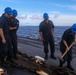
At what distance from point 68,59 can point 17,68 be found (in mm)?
2110

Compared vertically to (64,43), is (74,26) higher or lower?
higher

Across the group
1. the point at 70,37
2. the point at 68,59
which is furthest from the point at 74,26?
the point at 68,59

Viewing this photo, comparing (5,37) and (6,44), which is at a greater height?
(5,37)

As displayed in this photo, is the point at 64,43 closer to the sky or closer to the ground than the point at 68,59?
closer to the sky

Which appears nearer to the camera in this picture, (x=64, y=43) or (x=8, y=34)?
(x=64, y=43)

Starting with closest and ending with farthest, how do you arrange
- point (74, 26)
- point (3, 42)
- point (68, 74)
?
point (68, 74) → point (74, 26) → point (3, 42)

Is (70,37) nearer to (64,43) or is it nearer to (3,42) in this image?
(64,43)

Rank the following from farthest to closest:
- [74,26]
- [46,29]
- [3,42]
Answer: [46,29]
[3,42]
[74,26]

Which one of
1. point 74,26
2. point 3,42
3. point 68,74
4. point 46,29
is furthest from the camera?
point 46,29

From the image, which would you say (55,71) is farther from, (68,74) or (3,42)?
(3,42)

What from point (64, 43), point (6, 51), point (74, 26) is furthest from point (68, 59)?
point (6, 51)

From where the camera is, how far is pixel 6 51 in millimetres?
10961

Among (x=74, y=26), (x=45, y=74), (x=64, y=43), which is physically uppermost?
(x=74, y=26)

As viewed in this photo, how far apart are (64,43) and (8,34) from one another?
2.22m
